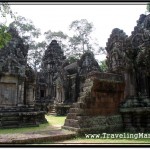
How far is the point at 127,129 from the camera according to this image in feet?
35.9

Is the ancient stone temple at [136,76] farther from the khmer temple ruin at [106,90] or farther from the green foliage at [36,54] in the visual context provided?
the green foliage at [36,54]

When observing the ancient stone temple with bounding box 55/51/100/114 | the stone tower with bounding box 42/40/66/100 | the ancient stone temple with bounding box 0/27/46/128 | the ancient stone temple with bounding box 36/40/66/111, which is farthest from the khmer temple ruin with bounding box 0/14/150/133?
the stone tower with bounding box 42/40/66/100

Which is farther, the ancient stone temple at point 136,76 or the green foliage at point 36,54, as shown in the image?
the green foliage at point 36,54

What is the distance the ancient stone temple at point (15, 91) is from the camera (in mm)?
15518

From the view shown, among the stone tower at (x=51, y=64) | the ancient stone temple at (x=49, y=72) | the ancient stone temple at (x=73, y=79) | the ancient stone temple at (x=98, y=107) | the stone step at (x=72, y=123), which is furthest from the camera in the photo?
the stone tower at (x=51, y=64)

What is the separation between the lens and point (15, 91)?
666 inches

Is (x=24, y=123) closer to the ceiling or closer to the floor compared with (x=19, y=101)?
closer to the floor

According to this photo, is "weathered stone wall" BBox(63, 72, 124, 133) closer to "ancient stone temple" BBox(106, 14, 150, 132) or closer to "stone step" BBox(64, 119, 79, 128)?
"stone step" BBox(64, 119, 79, 128)

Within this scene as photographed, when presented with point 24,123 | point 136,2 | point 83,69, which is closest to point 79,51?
point 83,69

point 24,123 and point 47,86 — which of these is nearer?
point 24,123

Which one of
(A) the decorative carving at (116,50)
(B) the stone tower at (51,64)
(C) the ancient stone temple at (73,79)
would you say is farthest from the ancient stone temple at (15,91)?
(B) the stone tower at (51,64)

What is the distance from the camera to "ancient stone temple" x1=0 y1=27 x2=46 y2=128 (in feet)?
50.9

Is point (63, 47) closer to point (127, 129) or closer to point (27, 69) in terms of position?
point (27, 69)

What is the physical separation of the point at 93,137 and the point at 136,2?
5.15 meters
